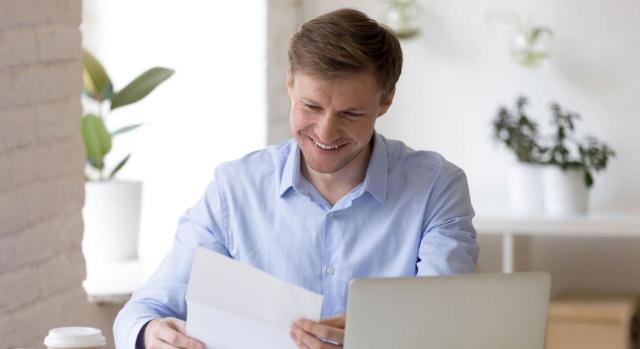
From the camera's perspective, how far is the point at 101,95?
9.37ft

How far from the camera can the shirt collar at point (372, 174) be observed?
1938mm

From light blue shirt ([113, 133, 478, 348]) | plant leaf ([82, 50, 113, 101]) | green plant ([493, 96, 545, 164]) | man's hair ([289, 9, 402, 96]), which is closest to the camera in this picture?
man's hair ([289, 9, 402, 96])

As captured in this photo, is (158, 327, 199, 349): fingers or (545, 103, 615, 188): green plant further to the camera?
(545, 103, 615, 188): green plant

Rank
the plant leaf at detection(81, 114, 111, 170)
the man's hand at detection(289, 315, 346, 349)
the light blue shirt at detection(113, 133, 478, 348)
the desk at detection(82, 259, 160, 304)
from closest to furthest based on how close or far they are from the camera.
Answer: the man's hand at detection(289, 315, 346, 349)
the light blue shirt at detection(113, 133, 478, 348)
the desk at detection(82, 259, 160, 304)
the plant leaf at detection(81, 114, 111, 170)

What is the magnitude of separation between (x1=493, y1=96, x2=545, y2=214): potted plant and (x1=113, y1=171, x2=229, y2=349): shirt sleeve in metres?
1.88

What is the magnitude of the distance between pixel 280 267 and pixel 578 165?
1.95 meters

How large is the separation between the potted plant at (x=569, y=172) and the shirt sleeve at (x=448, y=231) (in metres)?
1.73

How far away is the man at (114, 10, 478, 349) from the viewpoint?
179cm

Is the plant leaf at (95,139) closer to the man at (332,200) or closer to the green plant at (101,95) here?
the green plant at (101,95)

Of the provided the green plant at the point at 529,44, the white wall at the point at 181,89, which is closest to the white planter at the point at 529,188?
the green plant at the point at 529,44

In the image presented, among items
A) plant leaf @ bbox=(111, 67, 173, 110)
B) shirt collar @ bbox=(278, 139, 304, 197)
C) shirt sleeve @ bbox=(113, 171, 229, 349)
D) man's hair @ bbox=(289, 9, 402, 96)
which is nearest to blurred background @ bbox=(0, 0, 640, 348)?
plant leaf @ bbox=(111, 67, 173, 110)

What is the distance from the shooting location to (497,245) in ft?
13.3

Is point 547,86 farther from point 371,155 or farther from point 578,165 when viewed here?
point 371,155

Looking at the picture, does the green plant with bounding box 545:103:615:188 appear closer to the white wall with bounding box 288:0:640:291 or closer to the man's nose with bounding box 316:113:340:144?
the white wall with bounding box 288:0:640:291
